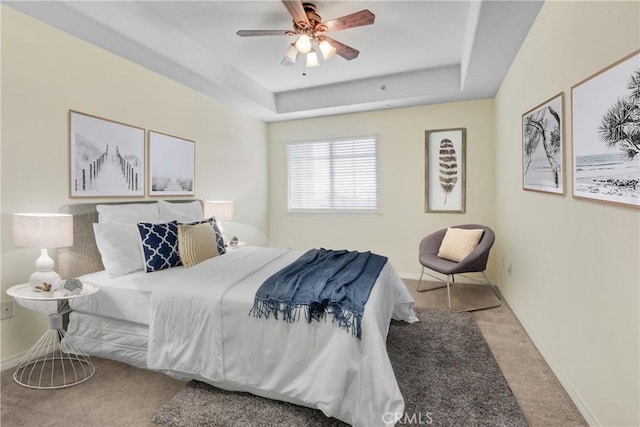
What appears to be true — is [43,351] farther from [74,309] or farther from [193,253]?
[193,253]

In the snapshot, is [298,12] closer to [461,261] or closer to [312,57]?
[312,57]

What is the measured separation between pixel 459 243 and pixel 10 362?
415 cm

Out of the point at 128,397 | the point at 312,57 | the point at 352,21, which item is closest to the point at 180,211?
the point at 128,397

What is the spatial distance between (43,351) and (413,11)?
404 centimetres

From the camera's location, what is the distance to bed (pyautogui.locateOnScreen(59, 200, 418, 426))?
166cm

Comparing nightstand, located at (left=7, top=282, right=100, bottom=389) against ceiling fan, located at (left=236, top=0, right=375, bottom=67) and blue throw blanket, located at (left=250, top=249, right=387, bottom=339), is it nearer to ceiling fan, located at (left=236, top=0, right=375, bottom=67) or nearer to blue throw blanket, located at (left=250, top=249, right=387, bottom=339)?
blue throw blanket, located at (left=250, top=249, right=387, bottom=339)

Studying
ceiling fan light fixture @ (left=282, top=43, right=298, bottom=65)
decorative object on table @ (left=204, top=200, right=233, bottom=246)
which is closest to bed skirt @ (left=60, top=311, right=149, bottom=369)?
decorative object on table @ (left=204, top=200, right=233, bottom=246)

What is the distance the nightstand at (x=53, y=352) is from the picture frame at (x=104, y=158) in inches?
36.2

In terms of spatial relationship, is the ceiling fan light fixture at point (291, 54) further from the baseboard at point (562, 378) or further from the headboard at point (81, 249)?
the baseboard at point (562, 378)

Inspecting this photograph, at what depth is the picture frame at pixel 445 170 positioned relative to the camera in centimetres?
445

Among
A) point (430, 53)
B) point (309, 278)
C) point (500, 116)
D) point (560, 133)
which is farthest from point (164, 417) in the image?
point (500, 116)

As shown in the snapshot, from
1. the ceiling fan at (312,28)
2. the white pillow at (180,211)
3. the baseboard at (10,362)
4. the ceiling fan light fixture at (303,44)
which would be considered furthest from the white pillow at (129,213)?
the ceiling fan light fixture at (303,44)

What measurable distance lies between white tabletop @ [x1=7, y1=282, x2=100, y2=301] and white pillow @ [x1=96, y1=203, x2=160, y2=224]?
2.36ft

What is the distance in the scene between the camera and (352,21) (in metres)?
2.41
